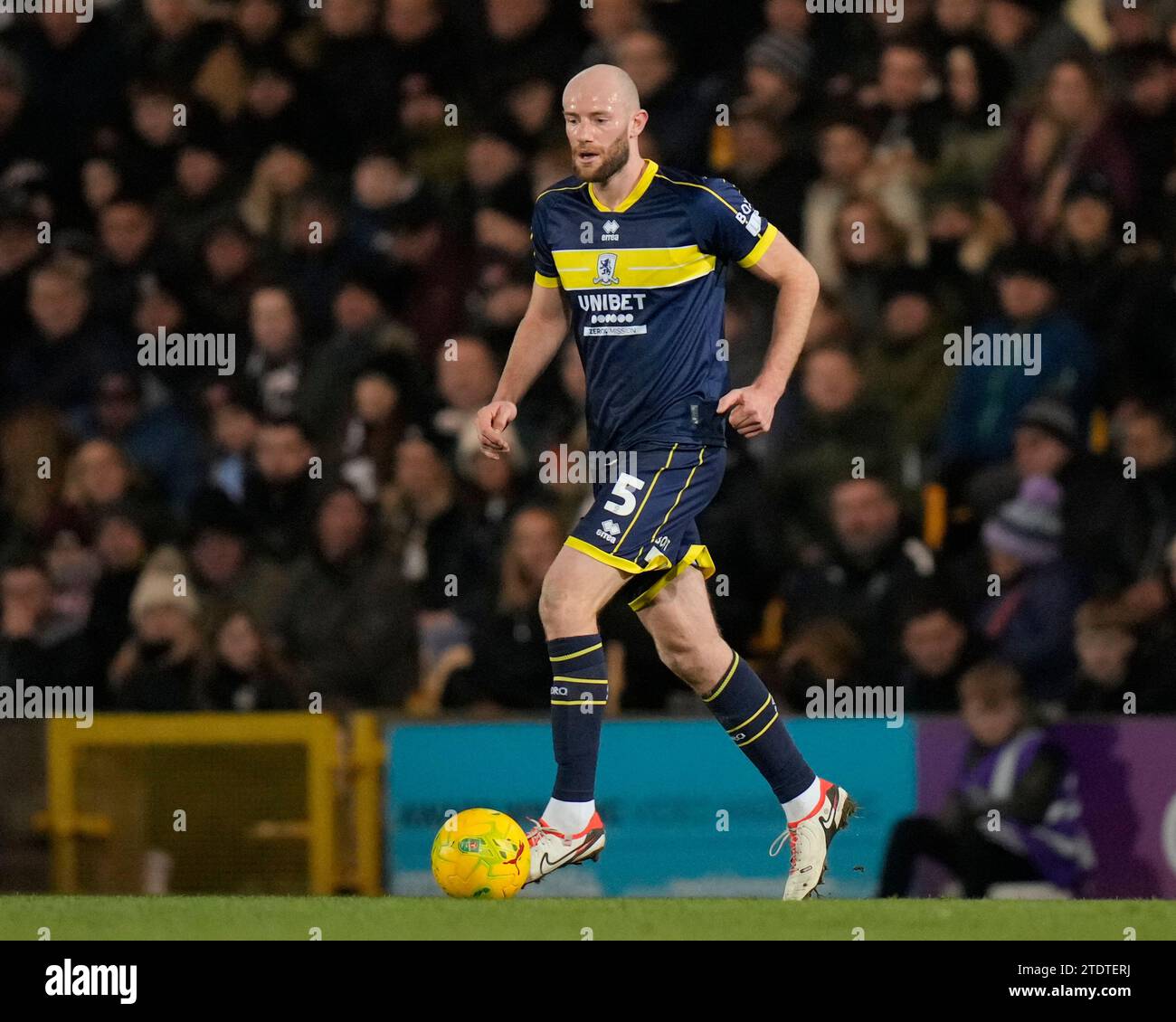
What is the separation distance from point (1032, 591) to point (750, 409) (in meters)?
3.43

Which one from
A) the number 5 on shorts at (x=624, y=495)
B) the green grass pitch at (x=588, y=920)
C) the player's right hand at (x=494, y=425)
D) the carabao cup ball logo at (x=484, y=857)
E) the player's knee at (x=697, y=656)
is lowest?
the green grass pitch at (x=588, y=920)

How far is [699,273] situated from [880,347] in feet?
11.7

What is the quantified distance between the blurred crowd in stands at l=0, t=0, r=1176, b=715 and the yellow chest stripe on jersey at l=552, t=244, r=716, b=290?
9.53ft

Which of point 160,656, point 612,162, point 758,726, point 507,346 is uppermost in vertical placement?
point 612,162

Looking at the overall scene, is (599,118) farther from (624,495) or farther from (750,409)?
(624,495)

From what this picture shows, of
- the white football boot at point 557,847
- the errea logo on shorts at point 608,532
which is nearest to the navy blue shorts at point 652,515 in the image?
the errea logo on shorts at point 608,532

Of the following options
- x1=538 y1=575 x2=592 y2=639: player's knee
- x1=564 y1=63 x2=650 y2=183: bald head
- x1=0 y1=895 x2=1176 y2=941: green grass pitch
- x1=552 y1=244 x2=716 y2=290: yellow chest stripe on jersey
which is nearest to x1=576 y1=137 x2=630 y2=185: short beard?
x1=564 y1=63 x2=650 y2=183: bald head

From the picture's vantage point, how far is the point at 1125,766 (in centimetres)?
905

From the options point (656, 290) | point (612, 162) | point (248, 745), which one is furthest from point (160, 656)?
point (612, 162)

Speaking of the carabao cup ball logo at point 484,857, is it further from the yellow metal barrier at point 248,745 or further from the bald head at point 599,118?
the yellow metal barrier at point 248,745

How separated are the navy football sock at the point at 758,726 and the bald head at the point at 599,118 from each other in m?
1.60

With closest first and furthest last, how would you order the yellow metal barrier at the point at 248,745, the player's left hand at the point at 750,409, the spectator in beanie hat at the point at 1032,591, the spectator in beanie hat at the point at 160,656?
1. the player's left hand at the point at 750,409
2. the yellow metal barrier at the point at 248,745
3. the spectator in beanie hat at the point at 1032,591
4. the spectator in beanie hat at the point at 160,656

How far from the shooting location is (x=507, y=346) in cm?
1068

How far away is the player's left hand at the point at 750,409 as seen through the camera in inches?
262
